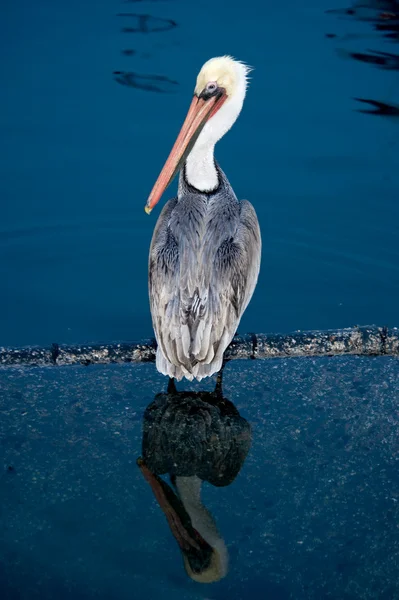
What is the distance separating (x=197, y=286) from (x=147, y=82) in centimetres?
479

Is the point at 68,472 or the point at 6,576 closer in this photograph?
the point at 6,576

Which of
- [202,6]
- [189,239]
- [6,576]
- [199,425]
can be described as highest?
[202,6]

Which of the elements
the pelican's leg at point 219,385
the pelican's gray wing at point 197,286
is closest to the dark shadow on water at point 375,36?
the pelican's gray wing at point 197,286

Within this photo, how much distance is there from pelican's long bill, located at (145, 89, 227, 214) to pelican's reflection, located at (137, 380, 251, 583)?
927 mm

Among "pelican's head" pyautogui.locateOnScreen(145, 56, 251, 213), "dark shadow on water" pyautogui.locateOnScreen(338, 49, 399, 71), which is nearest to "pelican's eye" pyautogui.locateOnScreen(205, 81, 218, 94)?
"pelican's head" pyautogui.locateOnScreen(145, 56, 251, 213)

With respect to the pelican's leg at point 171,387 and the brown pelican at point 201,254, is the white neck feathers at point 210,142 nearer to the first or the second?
the brown pelican at point 201,254

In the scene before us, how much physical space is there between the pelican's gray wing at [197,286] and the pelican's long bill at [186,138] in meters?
0.21

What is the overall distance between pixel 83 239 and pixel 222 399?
111 inches

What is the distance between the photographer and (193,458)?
3.40 m

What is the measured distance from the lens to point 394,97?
7684 millimetres

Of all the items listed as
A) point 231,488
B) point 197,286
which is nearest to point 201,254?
point 197,286

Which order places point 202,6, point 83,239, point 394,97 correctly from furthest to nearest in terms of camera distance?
point 202,6
point 394,97
point 83,239

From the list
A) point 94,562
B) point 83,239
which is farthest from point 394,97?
point 94,562

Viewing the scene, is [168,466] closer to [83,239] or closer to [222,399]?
[222,399]
